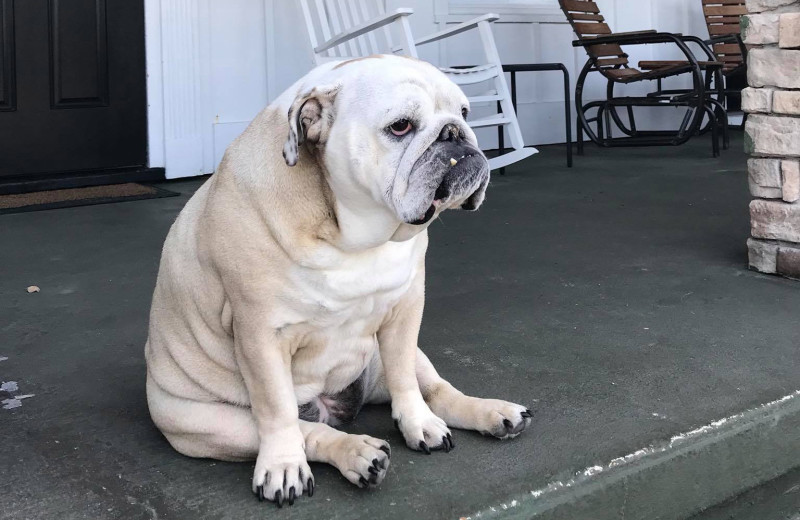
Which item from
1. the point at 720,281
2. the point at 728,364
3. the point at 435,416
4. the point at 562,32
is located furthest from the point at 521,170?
the point at 435,416

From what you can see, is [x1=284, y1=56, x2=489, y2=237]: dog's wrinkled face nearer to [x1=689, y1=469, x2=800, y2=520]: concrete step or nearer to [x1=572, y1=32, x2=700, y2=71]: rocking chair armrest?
[x1=689, y1=469, x2=800, y2=520]: concrete step

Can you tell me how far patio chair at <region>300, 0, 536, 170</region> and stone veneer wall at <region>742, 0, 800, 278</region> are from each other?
201 cm

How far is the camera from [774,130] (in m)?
3.14

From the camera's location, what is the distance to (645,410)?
203 cm

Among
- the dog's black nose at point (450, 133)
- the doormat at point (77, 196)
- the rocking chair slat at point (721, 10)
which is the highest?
the rocking chair slat at point (721, 10)

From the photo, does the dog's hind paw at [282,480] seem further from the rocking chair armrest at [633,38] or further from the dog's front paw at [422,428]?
the rocking chair armrest at [633,38]

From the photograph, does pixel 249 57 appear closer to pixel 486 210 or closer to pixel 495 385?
pixel 486 210

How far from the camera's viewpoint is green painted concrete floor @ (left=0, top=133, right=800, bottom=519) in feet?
5.52

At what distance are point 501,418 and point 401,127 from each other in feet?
2.15

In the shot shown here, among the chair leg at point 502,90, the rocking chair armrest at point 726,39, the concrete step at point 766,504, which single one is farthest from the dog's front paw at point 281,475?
the rocking chair armrest at point 726,39

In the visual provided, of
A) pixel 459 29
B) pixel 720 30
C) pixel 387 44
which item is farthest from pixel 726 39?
pixel 387 44

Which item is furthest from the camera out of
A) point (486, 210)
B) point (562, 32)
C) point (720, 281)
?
point (562, 32)

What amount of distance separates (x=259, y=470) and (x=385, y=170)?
57 centimetres

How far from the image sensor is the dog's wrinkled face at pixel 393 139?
1.49 m
